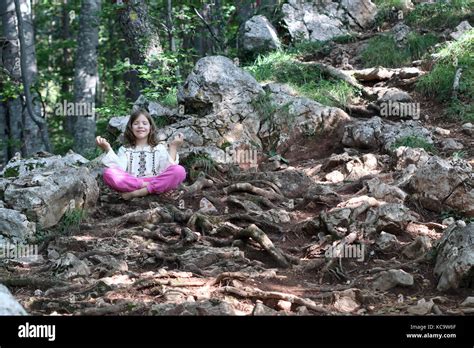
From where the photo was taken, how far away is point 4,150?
13492 mm

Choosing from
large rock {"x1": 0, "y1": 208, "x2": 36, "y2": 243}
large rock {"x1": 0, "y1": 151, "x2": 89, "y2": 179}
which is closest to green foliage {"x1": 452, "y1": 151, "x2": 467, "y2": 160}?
large rock {"x1": 0, "y1": 151, "x2": 89, "y2": 179}

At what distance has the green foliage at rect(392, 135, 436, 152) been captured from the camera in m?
7.95

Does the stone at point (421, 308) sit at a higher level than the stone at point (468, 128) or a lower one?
lower

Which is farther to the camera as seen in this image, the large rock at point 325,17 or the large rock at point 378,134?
the large rock at point 325,17

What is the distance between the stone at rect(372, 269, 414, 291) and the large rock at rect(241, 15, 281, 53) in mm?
8549

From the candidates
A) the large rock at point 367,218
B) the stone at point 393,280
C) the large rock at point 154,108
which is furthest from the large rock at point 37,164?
the stone at point 393,280

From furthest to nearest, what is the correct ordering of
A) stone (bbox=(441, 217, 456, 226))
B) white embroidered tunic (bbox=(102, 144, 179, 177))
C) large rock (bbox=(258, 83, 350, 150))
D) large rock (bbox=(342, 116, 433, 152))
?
1. large rock (bbox=(258, 83, 350, 150))
2. large rock (bbox=(342, 116, 433, 152))
3. white embroidered tunic (bbox=(102, 144, 179, 177))
4. stone (bbox=(441, 217, 456, 226))

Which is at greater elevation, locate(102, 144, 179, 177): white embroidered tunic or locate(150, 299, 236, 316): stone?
locate(102, 144, 179, 177): white embroidered tunic

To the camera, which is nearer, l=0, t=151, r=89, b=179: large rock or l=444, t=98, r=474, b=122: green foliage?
l=0, t=151, r=89, b=179: large rock

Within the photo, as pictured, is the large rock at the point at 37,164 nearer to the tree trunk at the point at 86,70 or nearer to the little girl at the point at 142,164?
the little girl at the point at 142,164

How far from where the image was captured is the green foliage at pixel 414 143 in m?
7.95

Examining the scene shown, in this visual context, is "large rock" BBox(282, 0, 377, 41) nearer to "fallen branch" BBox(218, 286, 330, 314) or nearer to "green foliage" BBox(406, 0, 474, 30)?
"green foliage" BBox(406, 0, 474, 30)

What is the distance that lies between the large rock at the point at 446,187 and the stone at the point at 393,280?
1789 mm
